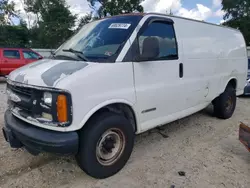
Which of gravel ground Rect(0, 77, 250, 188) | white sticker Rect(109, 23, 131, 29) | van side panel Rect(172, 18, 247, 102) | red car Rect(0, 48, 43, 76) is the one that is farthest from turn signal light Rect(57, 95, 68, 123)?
red car Rect(0, 48, 43, 76)

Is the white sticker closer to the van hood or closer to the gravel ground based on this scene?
the van hood

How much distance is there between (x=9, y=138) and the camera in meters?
2.83

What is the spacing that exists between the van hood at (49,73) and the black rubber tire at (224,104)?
3.66 m

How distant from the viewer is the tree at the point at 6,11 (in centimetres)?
2061

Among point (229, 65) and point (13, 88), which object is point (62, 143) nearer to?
point (13, 88)

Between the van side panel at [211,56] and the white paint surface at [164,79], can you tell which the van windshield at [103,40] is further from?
the van side panel at [211,56]

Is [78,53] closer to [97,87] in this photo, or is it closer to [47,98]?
[97,87]

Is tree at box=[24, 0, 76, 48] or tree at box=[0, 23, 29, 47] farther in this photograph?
tree at box=[24, 0, 76, 48]

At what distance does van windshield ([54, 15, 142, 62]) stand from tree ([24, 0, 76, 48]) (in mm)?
20644

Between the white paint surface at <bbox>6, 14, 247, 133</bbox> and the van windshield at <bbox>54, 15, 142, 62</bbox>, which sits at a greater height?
the van windshield at <bbox>54, 15, 142, 62</bbox>

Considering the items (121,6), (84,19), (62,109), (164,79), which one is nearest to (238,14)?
(121,6)

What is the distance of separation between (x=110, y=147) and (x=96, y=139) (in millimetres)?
349

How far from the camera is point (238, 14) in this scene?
25797 mm

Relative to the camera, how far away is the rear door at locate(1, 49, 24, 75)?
11312 mm
